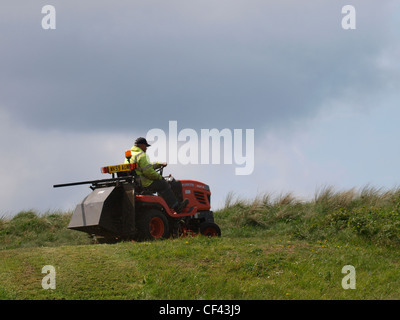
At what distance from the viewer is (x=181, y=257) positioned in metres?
10.9

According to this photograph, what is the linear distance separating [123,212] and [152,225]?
0.91 m

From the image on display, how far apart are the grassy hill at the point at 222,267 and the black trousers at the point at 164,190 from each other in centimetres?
166

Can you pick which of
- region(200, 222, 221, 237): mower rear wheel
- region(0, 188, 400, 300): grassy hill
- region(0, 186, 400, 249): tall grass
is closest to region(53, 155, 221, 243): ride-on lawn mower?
region(200, 222, 221, 237): mower rear wheel

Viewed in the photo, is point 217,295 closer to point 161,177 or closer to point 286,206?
point 161,177

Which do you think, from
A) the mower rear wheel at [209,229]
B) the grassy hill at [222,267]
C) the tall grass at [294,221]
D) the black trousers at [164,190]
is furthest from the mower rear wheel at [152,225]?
the tall grass at [294,221]

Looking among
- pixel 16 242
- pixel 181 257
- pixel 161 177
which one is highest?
pixel 161 177

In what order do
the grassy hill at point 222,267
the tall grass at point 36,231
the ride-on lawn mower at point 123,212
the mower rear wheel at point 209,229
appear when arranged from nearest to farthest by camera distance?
the grassy hill at point 222,267 < the ride-on lawn mower at point 123,212 < the mower rear wheel at point 209,229 < the tall grass at point 36,231

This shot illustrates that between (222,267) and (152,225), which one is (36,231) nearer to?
(152,225)

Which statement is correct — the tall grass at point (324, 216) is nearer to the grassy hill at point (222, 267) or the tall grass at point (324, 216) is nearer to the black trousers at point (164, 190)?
the grassy hill at point (222, 267)

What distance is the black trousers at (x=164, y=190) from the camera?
1379cm

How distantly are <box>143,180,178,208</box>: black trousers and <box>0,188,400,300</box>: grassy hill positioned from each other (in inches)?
65.2

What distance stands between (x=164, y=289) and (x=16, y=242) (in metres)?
9.61
